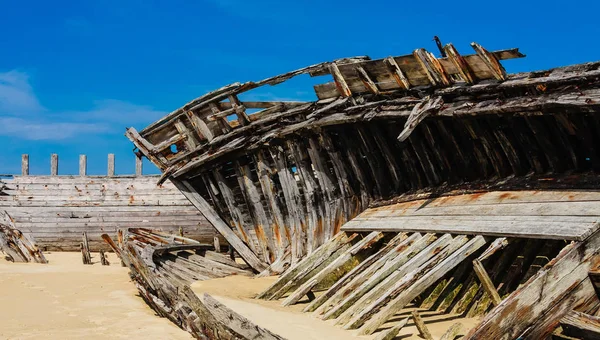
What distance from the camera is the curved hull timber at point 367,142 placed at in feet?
25.9

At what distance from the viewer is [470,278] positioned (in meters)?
8.36

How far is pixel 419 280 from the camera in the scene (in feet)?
23.9

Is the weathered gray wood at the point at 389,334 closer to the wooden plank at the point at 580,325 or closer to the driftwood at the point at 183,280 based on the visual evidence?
the driftwood at the point at 183,280

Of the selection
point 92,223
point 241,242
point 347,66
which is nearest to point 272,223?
point 241,242

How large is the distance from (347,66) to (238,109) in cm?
271

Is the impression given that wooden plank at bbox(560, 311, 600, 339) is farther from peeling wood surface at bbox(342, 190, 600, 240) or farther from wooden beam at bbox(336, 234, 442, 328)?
wooden beam at bbox(336, 234, 442, 328)

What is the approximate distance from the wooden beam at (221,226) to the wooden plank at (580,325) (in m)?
7.30

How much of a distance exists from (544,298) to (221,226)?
26.7ft

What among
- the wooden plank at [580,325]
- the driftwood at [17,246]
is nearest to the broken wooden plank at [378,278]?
the wooden plank at [580,325]

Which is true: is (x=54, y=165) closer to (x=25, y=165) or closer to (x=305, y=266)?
(x=25, y=165)

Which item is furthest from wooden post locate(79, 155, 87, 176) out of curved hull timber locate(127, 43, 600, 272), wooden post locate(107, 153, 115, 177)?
curved hull timber locate(127, 43, 600, 272)

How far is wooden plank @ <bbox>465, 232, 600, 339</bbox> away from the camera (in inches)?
233

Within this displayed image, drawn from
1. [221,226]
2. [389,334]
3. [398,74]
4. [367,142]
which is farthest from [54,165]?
Result: [389,334]

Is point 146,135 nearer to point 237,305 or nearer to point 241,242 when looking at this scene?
point 241,242
